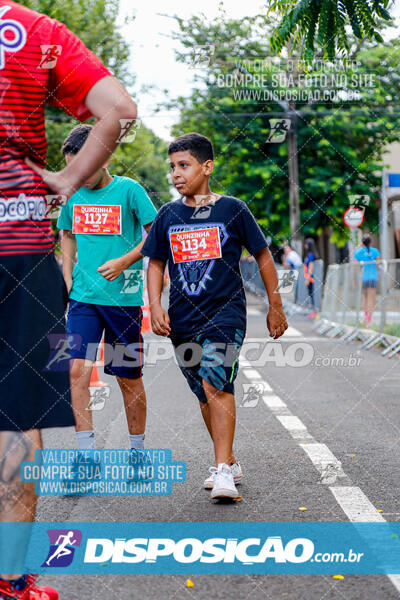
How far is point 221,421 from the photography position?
450cm

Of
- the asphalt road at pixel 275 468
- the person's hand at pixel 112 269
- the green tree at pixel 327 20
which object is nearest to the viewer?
the asphalt road at pixel 275 468

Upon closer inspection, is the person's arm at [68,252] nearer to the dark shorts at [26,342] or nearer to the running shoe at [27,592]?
the dark shorts at [26,342]

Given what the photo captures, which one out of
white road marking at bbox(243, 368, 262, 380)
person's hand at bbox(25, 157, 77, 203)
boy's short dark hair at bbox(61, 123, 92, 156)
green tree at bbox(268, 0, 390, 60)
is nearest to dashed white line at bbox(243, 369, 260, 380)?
white road marking at bbox(243, 368, 262, 380)

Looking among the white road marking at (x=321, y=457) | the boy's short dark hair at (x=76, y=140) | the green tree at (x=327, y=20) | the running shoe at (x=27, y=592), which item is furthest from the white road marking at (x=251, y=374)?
the running shoe at (x=27, y=592)

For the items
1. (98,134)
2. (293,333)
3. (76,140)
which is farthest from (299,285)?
(98,134)

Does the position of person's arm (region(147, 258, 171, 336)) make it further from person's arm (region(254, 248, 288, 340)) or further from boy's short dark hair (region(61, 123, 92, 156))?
boy's short dark hair (region(61, 123, 92, 156))

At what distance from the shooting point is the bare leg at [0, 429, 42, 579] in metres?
2.71

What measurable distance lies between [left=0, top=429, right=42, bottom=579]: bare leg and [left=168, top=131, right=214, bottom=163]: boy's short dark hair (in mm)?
2228

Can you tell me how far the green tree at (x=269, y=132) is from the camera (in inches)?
1076

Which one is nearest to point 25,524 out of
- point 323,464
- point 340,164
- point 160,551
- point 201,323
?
point 160,551

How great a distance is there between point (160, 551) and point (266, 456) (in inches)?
78.8

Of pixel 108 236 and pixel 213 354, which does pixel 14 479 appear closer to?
pixel 213 354

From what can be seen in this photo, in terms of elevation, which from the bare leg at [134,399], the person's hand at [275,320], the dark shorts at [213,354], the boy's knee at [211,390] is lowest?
the bare leg at [134,399]

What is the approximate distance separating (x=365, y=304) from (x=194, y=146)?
32.2 ft
